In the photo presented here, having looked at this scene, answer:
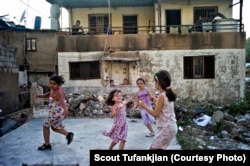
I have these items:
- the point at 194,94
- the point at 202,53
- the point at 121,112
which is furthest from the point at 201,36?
the point at 121,112

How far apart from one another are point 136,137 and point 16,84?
7.12 m

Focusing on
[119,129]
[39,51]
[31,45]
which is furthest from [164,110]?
[31,45]

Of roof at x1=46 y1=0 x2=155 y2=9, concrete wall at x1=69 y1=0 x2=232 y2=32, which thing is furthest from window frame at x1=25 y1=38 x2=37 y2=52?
roof at x1=46 y1=0 x2=155 y2=9

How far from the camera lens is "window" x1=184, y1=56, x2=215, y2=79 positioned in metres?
15.5

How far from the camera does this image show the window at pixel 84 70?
15.7m

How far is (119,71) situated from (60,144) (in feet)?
32.6

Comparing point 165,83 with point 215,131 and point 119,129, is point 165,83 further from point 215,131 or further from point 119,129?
point 215,131

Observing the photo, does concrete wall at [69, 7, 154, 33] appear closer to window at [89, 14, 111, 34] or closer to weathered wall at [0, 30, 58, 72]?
window at [89, 14, 111, 34]

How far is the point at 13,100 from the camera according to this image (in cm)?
1160

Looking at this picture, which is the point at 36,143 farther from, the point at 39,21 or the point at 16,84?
the point at 39,21

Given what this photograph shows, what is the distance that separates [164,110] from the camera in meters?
3.92

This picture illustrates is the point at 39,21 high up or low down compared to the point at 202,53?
up

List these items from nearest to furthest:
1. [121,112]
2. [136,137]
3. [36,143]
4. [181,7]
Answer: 1. [121,112]
2. [36,143]
3. [136,137]
4. [181,7]

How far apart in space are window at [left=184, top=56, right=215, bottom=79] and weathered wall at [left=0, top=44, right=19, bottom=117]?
885 centimetres
